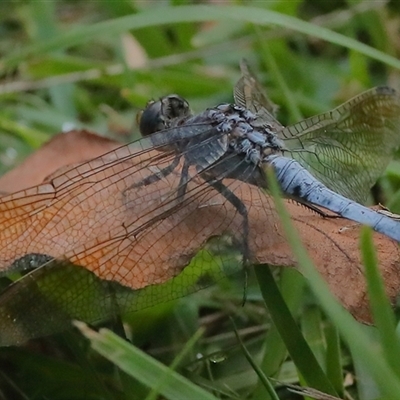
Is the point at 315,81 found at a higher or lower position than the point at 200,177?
higher

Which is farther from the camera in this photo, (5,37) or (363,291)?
(5,37)

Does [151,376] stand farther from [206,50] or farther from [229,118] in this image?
[206,50]

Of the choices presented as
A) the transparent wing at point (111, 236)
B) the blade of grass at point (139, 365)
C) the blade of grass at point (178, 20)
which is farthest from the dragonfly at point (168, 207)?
the blade of grass at point (178, 20)

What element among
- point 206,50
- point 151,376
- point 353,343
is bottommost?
point 353,343

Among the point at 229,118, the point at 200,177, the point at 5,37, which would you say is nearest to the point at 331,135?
the point at 229,118

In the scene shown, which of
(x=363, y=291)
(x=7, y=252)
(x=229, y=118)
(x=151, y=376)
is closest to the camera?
(x=151, y=376)

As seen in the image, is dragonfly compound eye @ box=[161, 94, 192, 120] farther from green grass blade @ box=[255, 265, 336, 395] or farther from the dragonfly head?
green grass blade @ box=[255, 265, 336, 395]

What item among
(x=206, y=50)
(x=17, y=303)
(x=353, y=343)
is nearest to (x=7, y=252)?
(x=17, y=303)

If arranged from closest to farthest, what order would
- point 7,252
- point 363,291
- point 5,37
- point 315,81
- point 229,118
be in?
1. point 363,291
2. point 7,252
3. point 229,118
4. point 315,81
5. point 5,37
